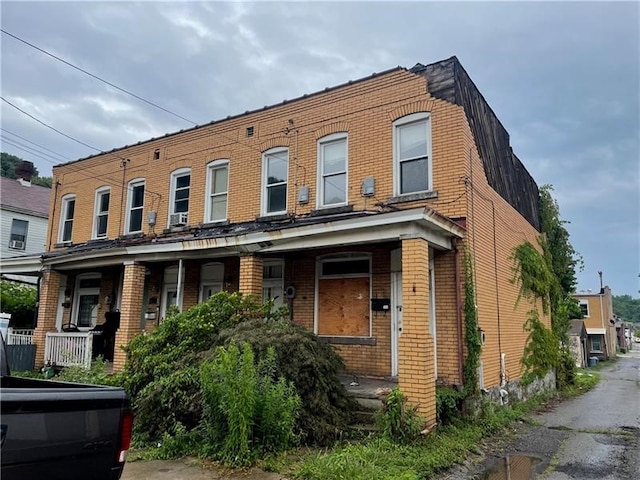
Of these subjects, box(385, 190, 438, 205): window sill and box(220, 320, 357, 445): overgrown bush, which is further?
box(385, 190, 438, 205): window sill

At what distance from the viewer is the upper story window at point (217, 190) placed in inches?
510

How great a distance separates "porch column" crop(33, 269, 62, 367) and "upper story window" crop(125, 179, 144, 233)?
2583 mm

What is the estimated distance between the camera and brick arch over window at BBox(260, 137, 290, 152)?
11.8 meters

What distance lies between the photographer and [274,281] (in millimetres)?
11430

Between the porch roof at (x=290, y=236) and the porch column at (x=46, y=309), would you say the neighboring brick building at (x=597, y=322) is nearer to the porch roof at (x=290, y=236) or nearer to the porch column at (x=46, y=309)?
the porch roof at (x=290, y=236)

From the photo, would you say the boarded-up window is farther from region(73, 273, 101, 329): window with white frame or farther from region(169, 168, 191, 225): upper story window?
region(73, 273, 101, 329): window with white frame

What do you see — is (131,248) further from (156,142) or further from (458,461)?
(458,461)

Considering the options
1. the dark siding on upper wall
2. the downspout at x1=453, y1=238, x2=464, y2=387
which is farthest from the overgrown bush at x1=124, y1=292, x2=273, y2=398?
the dark siding on upper wall

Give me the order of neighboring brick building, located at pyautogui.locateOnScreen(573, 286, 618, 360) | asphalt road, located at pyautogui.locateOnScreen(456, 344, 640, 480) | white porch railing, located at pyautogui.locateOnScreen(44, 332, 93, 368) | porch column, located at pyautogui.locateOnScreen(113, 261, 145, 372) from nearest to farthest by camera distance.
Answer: asphalt road, located at pyautogui.locateOnScreen(456, 344, 640, 480), porch column, located at pyautogui.locateOnScreen(113, 261, 145, 372), white porch railing, located at pyautogui.locateOnScreen(44, 332, 93, 368), neighboring brick building, located at pyautogui.locateOnScreen(573, 286, 618, 360)

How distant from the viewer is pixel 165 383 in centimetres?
701

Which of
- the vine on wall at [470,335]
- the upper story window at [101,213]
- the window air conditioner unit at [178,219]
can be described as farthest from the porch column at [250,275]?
the upper story window at [101,213]

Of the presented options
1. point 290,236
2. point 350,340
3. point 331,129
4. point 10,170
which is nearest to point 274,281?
point 350,340

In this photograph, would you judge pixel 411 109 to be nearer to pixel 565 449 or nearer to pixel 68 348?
pixel 565 449

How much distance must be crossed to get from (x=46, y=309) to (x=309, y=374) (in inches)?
397
